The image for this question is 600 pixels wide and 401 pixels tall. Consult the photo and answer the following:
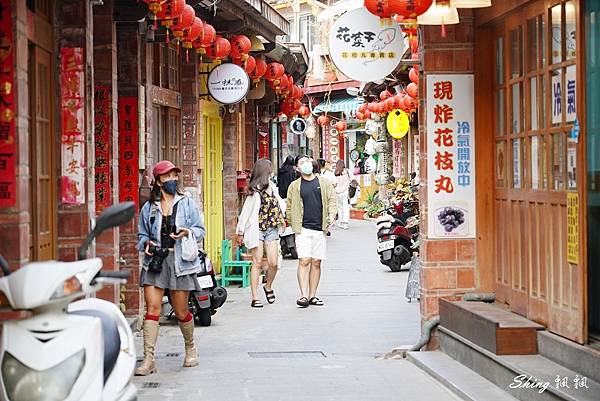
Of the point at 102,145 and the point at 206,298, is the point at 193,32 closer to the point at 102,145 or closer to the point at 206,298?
the point at 102,145

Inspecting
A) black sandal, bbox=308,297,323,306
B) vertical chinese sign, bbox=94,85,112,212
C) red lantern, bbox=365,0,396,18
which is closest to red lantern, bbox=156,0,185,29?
vertical chinese sign, bbox=94,85,112,212

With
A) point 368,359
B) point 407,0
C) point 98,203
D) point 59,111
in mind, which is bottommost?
point 368,359

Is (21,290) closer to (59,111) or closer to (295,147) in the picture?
(59,111)

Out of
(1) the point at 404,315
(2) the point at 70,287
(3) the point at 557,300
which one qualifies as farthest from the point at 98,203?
(2) the point at 70,287

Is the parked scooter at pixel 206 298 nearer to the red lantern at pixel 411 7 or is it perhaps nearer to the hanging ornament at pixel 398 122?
the red lantern at pixel 411 7

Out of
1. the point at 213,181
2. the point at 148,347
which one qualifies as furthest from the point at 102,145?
the point at 213,181

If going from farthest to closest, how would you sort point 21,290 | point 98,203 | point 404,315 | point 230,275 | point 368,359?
point 230,275
point 404,315
point 98,203
point 368,359
point 21,290

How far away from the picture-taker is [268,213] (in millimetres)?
16047

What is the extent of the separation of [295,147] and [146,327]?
133 feet

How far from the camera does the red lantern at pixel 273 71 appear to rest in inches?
913

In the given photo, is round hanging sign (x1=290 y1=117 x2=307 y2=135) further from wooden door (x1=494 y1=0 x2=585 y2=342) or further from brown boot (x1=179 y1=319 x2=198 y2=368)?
brown boot (x1=179 y1=319 x2=198 y2=368)

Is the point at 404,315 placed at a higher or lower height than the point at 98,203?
lower

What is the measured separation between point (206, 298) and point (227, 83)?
5.61 meters

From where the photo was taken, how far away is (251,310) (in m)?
15.4
